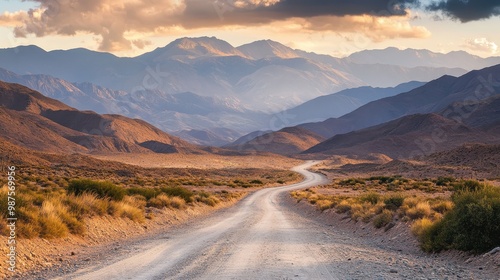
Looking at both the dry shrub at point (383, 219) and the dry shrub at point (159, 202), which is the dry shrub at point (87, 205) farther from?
the dry shrub at point (383, 219)

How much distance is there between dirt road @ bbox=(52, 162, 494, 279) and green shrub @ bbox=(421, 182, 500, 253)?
0.72 m

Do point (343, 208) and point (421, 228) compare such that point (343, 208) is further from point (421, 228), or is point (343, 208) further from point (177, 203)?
point (421, 228)

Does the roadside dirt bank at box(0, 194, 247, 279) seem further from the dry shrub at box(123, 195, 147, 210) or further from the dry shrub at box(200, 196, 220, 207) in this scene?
the dry shrub at box(200, 196, 220, 207)

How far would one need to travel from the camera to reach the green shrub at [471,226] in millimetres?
13812

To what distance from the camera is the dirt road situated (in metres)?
12.2

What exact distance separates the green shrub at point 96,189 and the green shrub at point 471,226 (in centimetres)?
1491

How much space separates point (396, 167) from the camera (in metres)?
108

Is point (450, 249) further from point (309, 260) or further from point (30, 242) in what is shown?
point (30, 242)

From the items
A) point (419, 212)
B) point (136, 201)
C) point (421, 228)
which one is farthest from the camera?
point (136, 201)

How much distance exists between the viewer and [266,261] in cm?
1385

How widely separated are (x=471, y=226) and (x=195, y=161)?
139755 mm

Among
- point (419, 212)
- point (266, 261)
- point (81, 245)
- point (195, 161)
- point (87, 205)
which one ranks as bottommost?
point (195, 161)

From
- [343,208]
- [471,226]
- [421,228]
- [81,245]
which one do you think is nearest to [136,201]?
[81,245]

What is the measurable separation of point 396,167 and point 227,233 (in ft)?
303
